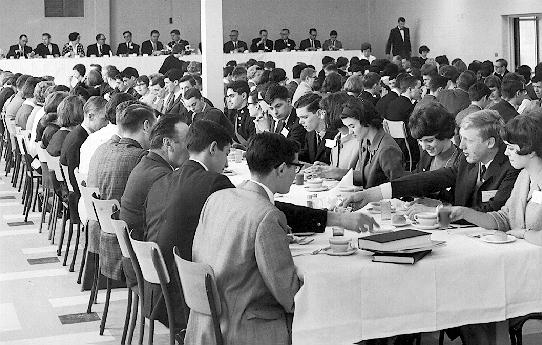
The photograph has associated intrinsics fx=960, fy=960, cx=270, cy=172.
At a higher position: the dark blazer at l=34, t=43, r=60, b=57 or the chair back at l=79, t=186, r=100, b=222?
the dark blazer at l=34, t=43, r=60, b=57

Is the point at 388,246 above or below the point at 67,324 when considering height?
above

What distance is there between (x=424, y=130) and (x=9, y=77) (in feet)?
38.0

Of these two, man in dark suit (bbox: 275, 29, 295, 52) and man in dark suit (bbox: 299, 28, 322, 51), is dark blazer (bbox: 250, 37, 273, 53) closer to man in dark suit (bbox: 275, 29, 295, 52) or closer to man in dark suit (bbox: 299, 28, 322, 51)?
man in dark suit (bbox: 275, 29, 295, 52)

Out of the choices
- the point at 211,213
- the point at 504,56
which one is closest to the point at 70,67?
the point at 504,56

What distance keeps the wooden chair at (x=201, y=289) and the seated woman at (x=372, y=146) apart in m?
2.43

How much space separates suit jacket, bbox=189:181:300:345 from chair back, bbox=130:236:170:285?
0.35m

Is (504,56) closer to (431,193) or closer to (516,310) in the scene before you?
(431,193)

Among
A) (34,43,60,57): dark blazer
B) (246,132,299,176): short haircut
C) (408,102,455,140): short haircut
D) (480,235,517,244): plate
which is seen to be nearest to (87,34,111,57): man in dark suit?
(34,43,60,57): dark blazer

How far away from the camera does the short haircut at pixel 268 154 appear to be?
369cm

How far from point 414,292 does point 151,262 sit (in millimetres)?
1126

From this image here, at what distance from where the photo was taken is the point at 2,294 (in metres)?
6.48

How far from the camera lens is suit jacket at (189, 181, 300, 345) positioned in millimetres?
3377

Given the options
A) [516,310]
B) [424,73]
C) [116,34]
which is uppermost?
[116,34]

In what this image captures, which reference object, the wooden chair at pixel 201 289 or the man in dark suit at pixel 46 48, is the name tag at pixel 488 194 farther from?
the man in dark suit at pixel 46 48
